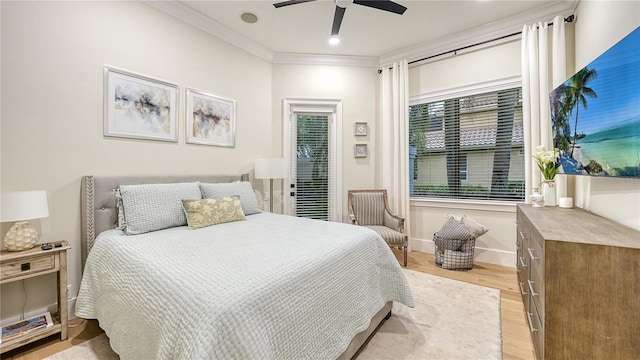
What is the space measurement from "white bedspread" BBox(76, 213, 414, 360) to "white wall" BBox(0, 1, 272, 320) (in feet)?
1.74

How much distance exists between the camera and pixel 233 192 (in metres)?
2.88

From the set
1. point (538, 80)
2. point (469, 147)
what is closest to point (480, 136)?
point (469, 147)

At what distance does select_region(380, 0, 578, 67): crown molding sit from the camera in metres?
2.96

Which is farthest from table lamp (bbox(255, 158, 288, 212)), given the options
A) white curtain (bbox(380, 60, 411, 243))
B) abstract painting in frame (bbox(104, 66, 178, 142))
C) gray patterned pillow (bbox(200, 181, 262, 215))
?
white curtain (bbox(380, 60, 411, 243))

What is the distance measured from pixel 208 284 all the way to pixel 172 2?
3124mm

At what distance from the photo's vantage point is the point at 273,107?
4.17 m

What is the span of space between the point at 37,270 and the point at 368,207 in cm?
346

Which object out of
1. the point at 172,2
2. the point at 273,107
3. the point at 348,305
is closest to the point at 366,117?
the point at 273,107

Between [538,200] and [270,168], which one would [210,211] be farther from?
[538,200]

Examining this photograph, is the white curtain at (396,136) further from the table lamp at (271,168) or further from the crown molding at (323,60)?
the table lamp at (271,168)

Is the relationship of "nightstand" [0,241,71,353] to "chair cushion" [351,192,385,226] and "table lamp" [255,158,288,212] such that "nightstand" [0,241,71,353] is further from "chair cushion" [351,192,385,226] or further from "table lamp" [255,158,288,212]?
"chair cushion" [351,192,385,226]

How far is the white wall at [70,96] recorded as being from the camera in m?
1.95

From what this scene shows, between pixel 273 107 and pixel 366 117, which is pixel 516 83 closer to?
pixel 366 117

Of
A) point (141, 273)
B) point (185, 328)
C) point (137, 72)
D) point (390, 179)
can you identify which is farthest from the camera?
point (390, 179)
